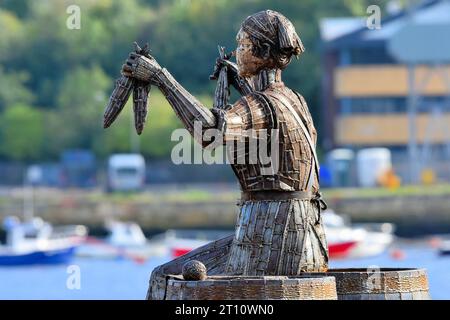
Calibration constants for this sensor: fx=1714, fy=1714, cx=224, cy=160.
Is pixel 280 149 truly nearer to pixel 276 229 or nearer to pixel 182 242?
pixel 276 229

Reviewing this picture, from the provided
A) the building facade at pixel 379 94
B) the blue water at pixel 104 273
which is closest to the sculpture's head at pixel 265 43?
the blue water at pixel 104 273

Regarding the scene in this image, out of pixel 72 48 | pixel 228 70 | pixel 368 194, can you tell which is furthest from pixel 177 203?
pixel 228 70

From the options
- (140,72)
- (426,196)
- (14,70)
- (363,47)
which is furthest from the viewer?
(14,70)

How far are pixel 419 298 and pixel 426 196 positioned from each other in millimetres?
76165

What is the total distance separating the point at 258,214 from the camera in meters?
11.8

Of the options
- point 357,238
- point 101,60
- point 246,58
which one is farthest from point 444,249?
point 246,58

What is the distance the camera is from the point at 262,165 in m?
11.8

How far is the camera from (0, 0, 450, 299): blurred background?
290 ft

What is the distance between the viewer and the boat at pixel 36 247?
68.4m

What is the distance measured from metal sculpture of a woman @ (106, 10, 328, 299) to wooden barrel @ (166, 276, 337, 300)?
0.50 m

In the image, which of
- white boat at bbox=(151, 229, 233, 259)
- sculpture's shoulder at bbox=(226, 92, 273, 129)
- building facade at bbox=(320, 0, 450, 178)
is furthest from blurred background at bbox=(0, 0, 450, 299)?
sculpture's shoulder at bbox=(226, 92, 273, 129)

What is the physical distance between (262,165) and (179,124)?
81.3 meters

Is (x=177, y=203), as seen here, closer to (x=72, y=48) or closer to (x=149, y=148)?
(x=149, y=148)

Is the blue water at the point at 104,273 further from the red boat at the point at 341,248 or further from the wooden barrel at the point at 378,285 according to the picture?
the wooden barrel at the point at 378,285
